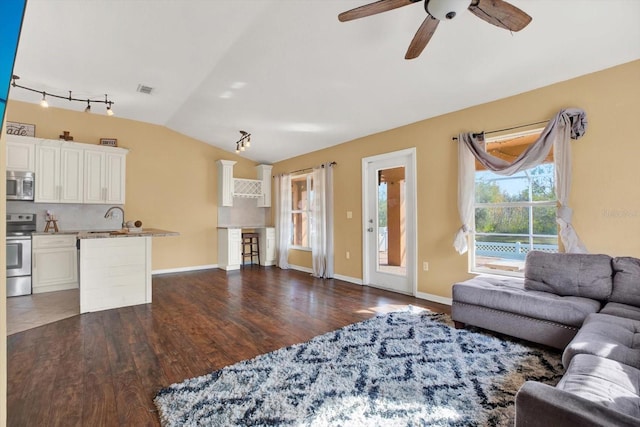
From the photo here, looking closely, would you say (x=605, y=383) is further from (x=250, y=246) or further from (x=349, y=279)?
(x=250, y=246)

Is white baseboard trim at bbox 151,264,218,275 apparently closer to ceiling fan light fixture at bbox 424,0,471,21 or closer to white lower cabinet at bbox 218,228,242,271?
white lower cabinet at bbox 218,228,242,271

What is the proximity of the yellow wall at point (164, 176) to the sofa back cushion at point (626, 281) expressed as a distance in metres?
6.34

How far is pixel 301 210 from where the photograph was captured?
6.57 metres

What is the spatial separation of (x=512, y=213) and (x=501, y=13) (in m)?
2.33

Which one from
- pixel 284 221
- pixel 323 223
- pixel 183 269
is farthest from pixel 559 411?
pixel 183 269

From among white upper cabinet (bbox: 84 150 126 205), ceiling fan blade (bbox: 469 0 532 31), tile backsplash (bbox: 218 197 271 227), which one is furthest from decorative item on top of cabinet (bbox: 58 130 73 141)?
ceiling fan blade (bbox: 469 0 532 31)

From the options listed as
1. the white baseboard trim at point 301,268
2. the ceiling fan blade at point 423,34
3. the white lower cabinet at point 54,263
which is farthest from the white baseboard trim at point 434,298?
the white lower cabinet at point 54,263

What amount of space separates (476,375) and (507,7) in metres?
2.37

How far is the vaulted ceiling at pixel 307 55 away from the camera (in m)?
2.53

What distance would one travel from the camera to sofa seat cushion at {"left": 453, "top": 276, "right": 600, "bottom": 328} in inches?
90.7

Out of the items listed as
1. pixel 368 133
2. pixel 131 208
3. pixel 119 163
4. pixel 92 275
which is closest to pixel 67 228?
pixel 131 208

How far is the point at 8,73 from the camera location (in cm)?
75

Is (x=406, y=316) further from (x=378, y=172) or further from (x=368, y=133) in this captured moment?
(x=368, y=133)

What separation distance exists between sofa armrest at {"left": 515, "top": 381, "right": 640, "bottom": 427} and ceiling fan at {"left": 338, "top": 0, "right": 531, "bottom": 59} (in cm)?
191
